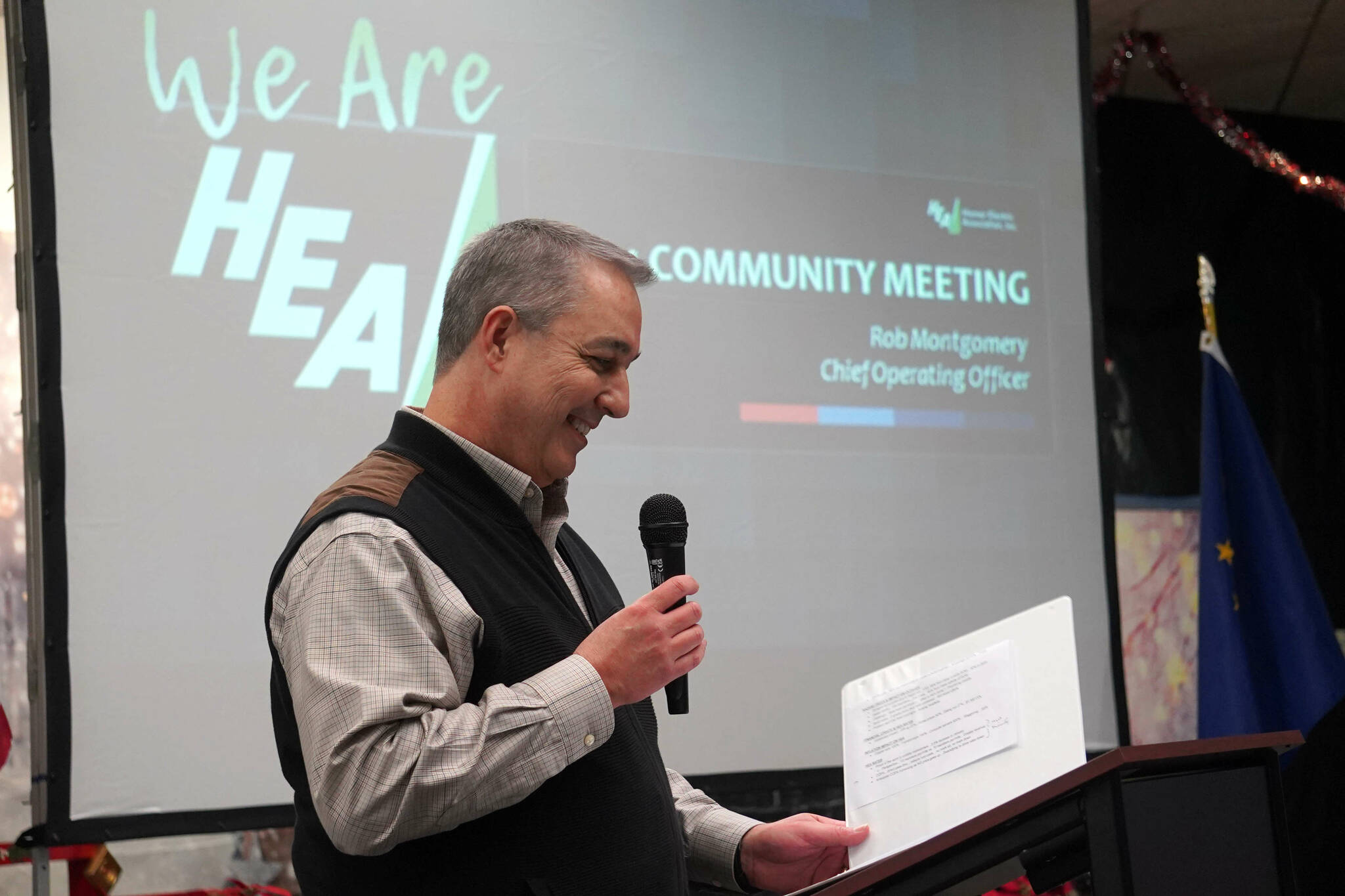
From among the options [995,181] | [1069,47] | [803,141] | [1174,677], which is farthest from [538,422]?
[1174,677]

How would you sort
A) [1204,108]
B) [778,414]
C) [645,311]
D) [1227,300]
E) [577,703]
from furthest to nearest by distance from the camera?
[1227,300] < [1204,108] < [778,414] < [645,311] < [577,703]

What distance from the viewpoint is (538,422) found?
150 cm

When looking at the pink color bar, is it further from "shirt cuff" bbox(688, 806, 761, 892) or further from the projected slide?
"shirt cuff" bbox(688, 806, 761, 892)

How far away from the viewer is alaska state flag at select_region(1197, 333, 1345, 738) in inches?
144

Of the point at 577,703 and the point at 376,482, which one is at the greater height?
the point at 376,482

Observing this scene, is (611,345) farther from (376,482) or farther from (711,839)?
(711,839)

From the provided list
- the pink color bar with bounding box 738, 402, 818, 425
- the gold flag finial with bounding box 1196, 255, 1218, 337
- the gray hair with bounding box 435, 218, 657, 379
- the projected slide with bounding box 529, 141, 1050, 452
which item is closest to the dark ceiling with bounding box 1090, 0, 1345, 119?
the gold flag finial with bounding box 1196, 255, 1218, 337

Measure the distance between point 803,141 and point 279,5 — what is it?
132 cm

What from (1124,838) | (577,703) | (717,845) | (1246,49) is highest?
(1246,49)

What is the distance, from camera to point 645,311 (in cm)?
307

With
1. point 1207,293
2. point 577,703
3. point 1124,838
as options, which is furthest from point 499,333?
point 1207,293

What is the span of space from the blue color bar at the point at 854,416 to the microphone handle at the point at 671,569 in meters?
1.70

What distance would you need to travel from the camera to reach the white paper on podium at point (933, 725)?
129 cm

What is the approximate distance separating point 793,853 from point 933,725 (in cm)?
30
